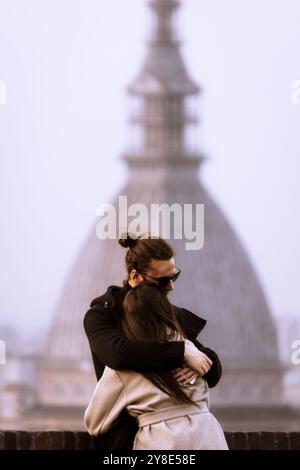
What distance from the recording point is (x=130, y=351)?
600cm

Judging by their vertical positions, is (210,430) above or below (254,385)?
below

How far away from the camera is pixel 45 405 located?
110312 millimetres

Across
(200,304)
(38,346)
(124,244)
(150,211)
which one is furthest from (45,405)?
(124,244)

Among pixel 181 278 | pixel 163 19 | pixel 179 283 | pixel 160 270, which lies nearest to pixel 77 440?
pixel 160 270

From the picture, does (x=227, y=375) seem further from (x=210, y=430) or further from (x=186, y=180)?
(x=210, y=430)

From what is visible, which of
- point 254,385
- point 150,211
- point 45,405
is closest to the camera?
point 150,211

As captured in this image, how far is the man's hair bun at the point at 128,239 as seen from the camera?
6.18 meters

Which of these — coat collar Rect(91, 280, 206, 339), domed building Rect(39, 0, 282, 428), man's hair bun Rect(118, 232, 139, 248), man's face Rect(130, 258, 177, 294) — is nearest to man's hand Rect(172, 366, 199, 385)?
coat collar Rect(91, 280, 206, 339)

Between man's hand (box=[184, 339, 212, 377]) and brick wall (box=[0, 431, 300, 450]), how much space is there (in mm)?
935

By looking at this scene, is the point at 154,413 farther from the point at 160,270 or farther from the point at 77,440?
the point at 77,440

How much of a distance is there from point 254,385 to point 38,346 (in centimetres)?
1447

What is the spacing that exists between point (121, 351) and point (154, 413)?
0.21 metres

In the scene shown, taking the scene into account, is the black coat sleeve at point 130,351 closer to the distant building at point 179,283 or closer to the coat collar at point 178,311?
the coat collar at point 178,311

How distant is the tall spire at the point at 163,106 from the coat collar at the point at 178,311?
90779mm
